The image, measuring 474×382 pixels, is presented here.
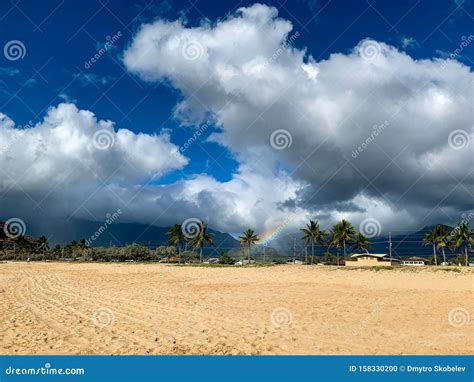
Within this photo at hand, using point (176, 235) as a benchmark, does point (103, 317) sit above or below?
below

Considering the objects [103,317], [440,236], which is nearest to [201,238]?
[440,236]

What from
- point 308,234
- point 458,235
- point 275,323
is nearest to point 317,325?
point 275,323

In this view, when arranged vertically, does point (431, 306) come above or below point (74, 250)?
below

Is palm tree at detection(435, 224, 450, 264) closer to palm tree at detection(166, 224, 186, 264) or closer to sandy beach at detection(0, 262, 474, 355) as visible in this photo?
palm tree at detection(166, 224, 186, 264)

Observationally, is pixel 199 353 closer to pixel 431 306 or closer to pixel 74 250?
pixel 431 306

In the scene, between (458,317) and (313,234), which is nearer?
(458,317)

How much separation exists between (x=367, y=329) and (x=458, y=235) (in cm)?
8813

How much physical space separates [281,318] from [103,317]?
5898 mm

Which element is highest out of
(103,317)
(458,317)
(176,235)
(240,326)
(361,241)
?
(176,235)

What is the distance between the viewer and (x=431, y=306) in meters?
14.5

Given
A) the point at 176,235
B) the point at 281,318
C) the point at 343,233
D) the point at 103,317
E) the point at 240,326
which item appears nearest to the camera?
the point at 240,326

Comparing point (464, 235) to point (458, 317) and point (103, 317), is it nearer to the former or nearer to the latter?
point (458, 317)

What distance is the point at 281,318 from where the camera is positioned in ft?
39.8

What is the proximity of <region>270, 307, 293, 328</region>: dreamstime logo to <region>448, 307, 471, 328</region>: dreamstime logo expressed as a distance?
15.5 feet
